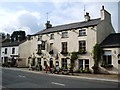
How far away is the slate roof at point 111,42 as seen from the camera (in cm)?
2491

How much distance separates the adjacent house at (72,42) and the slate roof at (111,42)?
2.52 ft

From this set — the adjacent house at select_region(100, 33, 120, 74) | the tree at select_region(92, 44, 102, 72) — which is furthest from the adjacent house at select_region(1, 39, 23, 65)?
the adjacent house at select_region(100, 33, 120, 74)

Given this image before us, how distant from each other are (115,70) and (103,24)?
8.92 m

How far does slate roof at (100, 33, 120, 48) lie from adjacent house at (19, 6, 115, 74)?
77 centimetres

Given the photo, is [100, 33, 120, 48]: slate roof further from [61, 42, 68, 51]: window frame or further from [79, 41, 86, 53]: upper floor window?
[61, 42, 68, 51]: window frame

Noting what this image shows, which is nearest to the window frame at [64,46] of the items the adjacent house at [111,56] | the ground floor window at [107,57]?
the adjacent house at [111,56]

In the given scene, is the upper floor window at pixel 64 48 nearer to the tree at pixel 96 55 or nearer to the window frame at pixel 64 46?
the window frame at pixel 64 46

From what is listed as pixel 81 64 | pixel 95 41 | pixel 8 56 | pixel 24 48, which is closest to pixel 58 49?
pixel 81 64

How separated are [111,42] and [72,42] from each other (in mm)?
7156

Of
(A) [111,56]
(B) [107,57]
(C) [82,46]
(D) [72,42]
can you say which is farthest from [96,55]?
(D) [72,42]

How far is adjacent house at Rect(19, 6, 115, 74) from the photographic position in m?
27.1

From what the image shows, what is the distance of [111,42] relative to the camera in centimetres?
2614

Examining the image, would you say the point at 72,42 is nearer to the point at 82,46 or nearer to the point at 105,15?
the point at 82,46

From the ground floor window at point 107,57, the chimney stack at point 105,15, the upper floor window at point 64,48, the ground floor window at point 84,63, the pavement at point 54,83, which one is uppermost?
the chimney stack at point 105,15
